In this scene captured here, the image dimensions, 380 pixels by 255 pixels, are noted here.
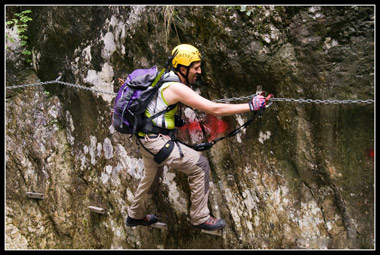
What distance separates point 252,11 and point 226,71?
864 millimetres

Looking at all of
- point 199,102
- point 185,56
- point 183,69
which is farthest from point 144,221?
point 185,56

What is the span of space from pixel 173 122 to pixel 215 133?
922 mm

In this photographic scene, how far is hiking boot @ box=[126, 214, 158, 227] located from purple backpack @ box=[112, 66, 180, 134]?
172cm

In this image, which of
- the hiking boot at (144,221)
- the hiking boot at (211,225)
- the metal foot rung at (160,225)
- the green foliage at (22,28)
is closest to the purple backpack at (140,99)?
the hiking boot at (211,225)

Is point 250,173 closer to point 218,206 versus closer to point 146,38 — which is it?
point 218,206

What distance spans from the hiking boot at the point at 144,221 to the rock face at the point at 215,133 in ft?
1.02

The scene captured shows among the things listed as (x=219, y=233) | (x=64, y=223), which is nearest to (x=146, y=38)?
(x=219, y=233)

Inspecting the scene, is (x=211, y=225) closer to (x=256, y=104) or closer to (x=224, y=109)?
(x=224, y=109)

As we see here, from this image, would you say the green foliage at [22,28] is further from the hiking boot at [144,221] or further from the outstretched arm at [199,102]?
the outstretched arm at [199,102]

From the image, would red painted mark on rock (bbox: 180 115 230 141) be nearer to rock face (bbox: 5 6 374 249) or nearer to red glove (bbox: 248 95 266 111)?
rock face (bbox: 5 6 374 249)

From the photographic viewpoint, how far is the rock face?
4438mm

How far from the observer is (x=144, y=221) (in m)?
5.65

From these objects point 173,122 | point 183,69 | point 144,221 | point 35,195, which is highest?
point 183,69

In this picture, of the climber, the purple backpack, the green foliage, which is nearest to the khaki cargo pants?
the climber
